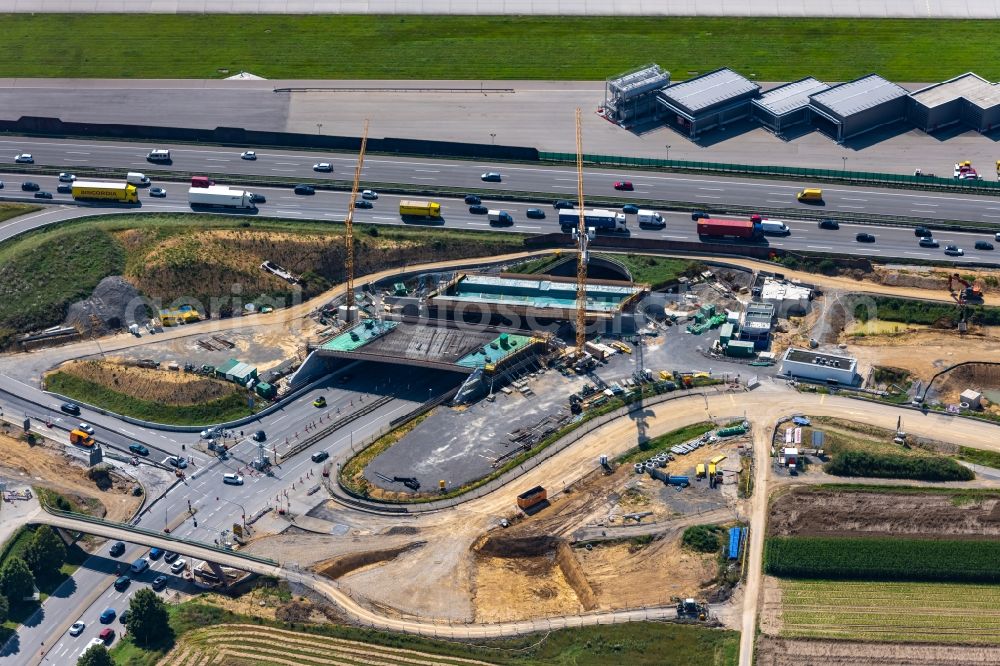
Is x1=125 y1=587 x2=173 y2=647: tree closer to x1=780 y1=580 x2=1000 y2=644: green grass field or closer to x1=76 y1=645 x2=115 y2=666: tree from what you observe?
x1=76 y1=645 x2=115 y2=666: tree

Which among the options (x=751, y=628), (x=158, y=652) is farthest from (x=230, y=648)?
(x=751, y=628)

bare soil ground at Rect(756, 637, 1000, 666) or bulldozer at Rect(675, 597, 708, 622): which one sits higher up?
bulldozer at Rect(675, 597, 708, 622)

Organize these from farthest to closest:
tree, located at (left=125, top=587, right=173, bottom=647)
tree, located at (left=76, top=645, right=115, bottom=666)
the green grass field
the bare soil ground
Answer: tree, located at (left=125, top=587, right=173, bottom=647)
the green grass field
tree, located at (left=76, top=645, right=115, bottom=666)
the bare soil ground

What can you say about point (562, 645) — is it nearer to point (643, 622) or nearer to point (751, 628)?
point (643, 622)

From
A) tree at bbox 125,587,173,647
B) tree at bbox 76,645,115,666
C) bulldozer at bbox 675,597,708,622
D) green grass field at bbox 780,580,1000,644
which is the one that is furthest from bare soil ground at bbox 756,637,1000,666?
tree at bbox 76,645,115,666
